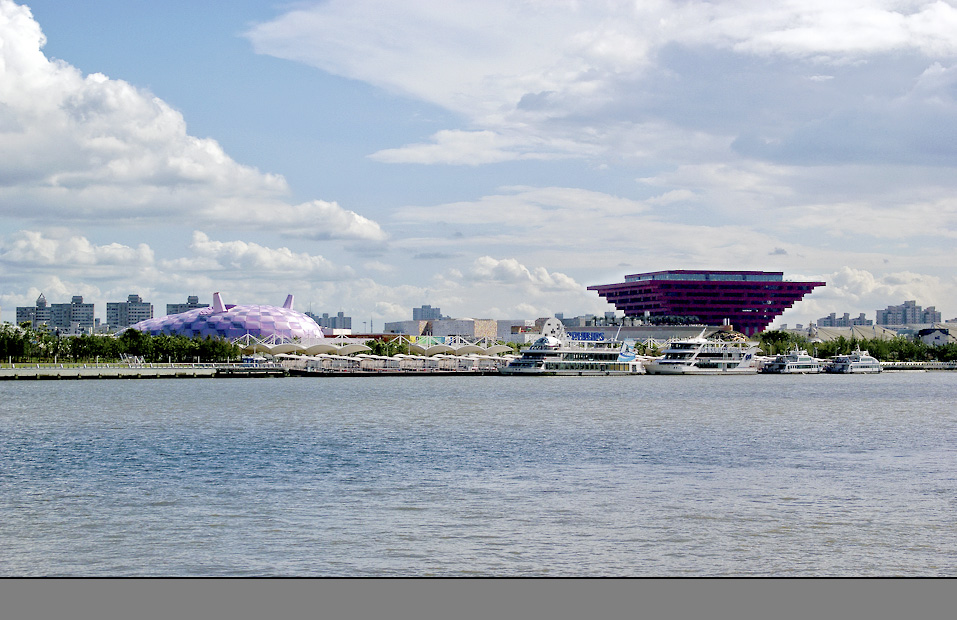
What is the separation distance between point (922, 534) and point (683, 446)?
61.0 feet

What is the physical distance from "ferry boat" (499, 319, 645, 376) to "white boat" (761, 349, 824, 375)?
92.2ft

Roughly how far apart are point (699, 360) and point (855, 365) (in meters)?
38.9

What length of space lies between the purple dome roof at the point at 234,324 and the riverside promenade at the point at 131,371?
32987mm

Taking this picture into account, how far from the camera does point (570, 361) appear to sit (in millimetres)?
127375

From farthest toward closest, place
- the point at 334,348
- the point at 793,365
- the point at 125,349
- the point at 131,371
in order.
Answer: the point at 334,348 < the point at 793,365 < the point at 125,349 < the point at 131,371

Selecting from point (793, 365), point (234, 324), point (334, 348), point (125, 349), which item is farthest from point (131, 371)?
point (793, 365)

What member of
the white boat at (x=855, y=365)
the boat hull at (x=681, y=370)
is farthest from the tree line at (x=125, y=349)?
→ the white boat at (x=855, y=365)

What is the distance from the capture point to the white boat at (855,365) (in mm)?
158375

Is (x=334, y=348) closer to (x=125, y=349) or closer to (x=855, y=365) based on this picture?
(x=125, y=349)

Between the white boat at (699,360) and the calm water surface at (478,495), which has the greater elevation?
the white boat at (699,360)

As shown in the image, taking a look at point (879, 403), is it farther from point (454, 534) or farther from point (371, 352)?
point (371, 352)

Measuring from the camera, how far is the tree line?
142 meters

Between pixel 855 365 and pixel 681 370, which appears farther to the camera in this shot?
pixel 855 365

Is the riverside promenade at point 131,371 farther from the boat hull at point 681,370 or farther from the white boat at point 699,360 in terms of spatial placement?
the white boat at point 699,360
